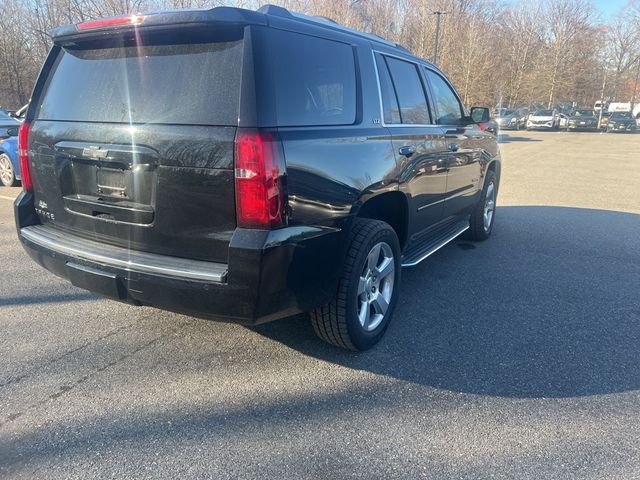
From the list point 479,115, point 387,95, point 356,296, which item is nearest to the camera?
point 356,296

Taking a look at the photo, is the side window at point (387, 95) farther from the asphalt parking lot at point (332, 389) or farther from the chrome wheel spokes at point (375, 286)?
the asphalt parking lot at point (332, 389)

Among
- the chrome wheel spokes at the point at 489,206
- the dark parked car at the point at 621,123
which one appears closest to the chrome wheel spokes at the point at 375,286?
the chrome wheel spokes at the point at 489,206

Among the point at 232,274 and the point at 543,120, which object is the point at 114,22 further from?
the point at 543,120

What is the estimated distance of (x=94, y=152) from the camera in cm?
278

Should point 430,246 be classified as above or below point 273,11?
below

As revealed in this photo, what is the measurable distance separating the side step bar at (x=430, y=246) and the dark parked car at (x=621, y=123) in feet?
128

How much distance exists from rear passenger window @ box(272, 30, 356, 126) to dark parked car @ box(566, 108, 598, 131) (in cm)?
4126

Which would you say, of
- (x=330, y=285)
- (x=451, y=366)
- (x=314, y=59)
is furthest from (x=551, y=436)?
(x=314, y=59)

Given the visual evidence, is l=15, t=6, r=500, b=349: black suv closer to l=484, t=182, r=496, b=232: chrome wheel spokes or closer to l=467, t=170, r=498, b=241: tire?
l=467, t=170, r=498, b=241: tire

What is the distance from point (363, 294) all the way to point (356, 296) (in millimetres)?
214

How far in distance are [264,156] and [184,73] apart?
2.19 ft

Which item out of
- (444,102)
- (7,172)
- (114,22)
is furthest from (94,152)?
(7,172)

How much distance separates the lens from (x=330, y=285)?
115 inches

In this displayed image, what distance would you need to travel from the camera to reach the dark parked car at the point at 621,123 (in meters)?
37.4
